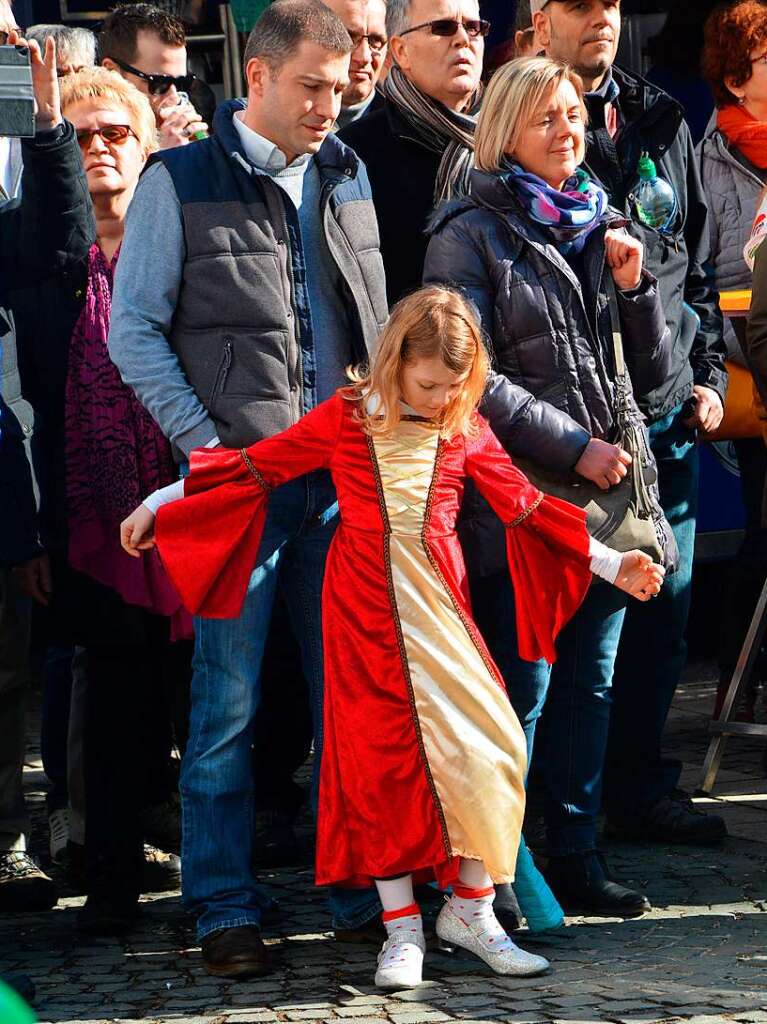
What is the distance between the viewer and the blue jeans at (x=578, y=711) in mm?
4703

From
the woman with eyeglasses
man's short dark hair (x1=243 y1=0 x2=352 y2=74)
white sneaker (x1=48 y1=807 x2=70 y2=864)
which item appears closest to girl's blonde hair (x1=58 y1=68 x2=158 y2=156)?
the woman with eyeglasses

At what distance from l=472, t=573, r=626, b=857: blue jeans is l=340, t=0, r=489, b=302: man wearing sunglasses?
977 mm

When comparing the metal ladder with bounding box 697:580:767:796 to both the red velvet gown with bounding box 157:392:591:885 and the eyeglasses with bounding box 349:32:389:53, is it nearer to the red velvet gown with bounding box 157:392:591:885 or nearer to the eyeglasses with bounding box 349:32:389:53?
the red velvet gown with bounding box 157:392:591:885

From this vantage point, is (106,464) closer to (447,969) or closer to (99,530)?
(99,530)

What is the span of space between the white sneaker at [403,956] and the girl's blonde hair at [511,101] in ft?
6.10

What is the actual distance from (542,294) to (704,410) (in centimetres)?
83

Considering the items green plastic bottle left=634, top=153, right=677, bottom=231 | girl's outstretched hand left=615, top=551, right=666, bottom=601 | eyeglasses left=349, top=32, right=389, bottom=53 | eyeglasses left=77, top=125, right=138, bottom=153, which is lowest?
girl's outstretched hand left=615, top=551, right=666, bottom=601

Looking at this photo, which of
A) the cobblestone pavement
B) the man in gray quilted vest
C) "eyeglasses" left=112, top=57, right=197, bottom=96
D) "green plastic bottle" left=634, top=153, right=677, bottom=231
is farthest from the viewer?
"eyeglasses" left=112, top=57, right=197, bottom=96

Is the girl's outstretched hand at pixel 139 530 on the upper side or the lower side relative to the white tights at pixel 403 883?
upper

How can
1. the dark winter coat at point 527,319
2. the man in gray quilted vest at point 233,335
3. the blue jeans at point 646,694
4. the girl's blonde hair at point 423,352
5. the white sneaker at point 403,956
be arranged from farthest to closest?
the blue jeans at point 646,694
the dark winter coat at point 527,319
the man in gray quilted vest at point 233,335
the girl's blonde hair at point 423,352
the white sneaker at point 403,956

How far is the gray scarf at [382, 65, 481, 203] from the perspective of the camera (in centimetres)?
493

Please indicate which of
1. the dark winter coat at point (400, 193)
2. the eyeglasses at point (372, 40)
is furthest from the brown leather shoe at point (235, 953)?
the eyeglasses at point (372, 40)

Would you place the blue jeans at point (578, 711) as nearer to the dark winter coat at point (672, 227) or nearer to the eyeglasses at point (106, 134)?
the dark winter coat at point (672, 227)

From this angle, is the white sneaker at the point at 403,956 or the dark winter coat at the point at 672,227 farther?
the dark winter coat at the point at 672,227
